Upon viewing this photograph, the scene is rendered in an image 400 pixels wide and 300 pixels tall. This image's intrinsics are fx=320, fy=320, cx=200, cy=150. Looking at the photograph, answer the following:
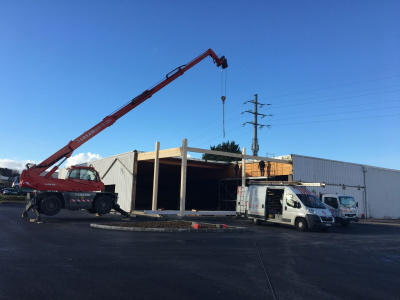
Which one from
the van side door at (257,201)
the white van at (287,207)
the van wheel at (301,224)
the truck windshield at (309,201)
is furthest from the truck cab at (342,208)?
the van wheel at (301,224)

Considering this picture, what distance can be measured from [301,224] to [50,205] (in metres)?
13.5

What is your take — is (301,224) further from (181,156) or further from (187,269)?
(187,269)

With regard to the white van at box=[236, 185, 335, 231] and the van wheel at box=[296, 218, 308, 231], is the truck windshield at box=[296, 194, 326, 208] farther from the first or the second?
the van wheel at box=[296, 218, 308, 231]

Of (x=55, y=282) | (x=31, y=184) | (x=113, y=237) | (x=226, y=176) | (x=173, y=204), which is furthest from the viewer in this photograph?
(x=173, y=204)

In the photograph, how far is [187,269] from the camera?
6.76m

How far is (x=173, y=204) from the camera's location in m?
43.8

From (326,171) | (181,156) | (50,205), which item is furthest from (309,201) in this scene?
(326,171)

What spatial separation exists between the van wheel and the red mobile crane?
1024cm

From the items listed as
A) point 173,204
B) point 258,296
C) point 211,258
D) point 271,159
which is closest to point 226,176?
point 271,159

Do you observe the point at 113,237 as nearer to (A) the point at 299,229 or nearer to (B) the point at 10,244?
(B) the point at 10,244

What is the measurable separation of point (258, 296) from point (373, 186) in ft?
108

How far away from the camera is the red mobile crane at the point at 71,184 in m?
17.5

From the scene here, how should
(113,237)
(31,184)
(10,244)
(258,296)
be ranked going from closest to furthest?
1. (258,296)
2. (10,244)
3. (113,237)
4. (31,184)

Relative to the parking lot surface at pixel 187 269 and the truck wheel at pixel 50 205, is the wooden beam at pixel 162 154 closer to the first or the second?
the truck wheel at pixel 50 205
